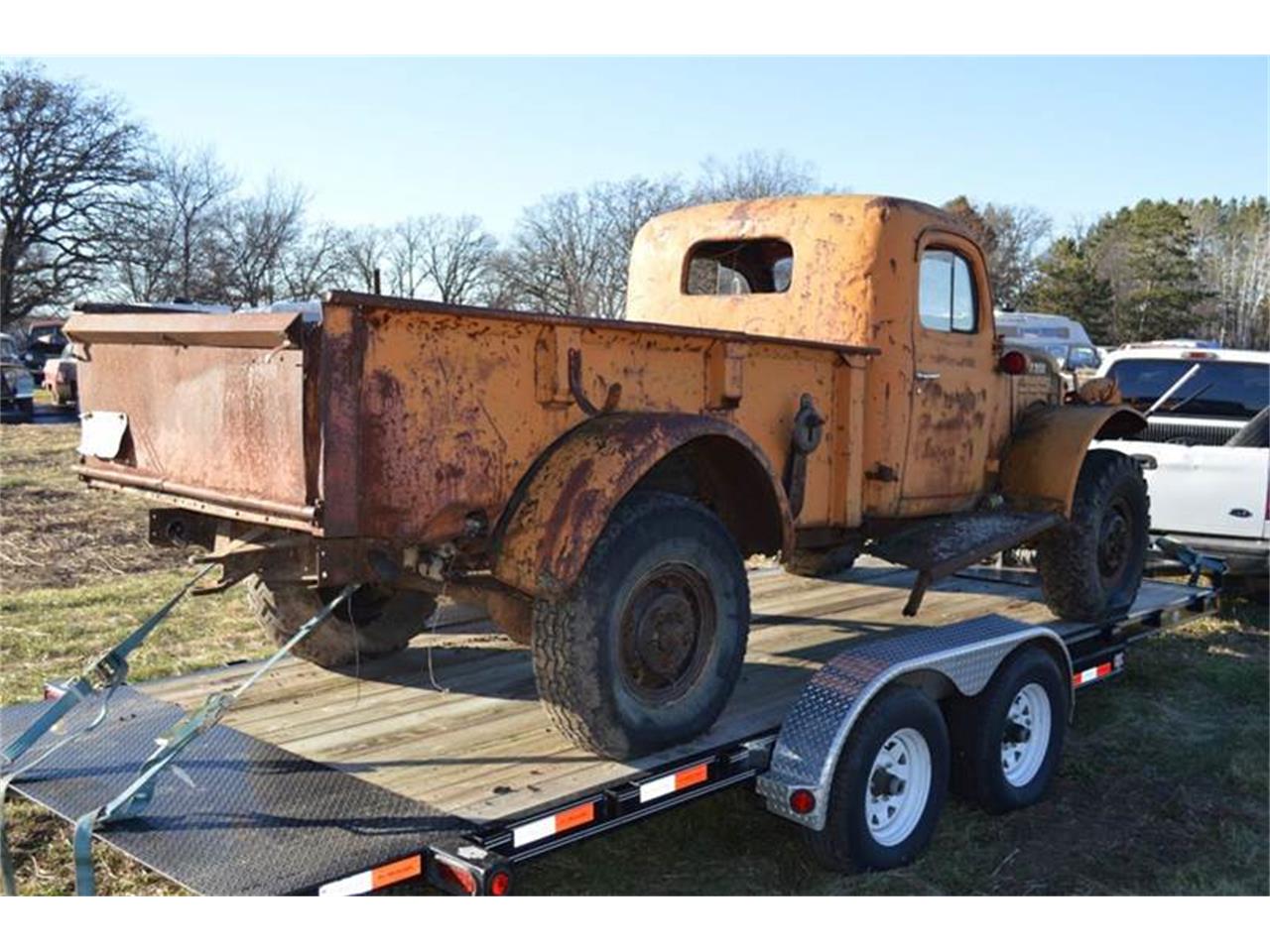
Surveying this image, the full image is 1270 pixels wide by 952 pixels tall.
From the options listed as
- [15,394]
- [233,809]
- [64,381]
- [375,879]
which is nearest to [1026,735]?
[375,879]

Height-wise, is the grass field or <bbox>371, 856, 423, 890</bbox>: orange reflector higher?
<bbox>371, 856, 423, 890</bbox>: orange reflector

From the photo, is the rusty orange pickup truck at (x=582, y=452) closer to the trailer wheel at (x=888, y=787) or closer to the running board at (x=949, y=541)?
the running board at (x=949, y=541)

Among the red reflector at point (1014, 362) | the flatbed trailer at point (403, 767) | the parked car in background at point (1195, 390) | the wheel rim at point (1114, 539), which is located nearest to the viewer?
the flatbed trailer at point (403, 767)

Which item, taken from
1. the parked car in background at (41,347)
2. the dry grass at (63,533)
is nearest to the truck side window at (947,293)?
the dry grass at (63,533)

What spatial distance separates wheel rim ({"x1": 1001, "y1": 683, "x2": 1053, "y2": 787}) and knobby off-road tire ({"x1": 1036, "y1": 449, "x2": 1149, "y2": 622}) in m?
1.22

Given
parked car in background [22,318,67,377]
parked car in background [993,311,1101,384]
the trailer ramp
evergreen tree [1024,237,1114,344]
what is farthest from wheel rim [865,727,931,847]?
evergreen tree [1024,237,1114,344]

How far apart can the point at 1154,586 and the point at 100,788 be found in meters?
5.97

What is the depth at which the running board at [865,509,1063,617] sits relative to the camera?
5.21 m

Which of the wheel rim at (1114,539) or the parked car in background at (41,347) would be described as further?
the parked car in background at (41,347)

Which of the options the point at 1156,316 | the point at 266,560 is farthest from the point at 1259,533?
the point at 1156,316

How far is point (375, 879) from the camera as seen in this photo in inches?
121

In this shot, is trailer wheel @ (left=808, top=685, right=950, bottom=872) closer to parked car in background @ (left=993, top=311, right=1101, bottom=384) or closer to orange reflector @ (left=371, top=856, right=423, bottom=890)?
orange reflector @ (left=371, top=856, right=423, bottom=890)

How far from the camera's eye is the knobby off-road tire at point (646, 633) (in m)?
3.77

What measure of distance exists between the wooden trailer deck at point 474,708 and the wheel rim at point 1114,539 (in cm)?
29
